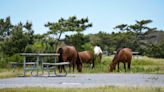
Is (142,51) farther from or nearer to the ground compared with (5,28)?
nearer to the ground

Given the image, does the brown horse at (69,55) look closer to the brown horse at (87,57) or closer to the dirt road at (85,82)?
the brown horse at (87,57)

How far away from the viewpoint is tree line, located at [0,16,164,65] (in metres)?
45.3

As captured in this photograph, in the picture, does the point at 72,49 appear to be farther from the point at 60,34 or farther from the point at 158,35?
the point at 158,35

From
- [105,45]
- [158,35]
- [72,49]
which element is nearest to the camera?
[72,49]

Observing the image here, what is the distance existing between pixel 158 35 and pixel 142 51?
89.5ft

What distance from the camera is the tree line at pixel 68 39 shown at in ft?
149

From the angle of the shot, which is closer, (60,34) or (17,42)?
(17,42)

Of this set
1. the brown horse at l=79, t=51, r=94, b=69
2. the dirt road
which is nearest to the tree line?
the brown horse at l=79, t=51, r=94, b=69

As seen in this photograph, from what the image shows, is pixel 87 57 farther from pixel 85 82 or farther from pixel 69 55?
pixel 85 82

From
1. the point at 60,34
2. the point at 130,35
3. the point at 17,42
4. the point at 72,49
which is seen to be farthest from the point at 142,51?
the point at 72,49

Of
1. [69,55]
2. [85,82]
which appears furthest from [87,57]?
[85,82]

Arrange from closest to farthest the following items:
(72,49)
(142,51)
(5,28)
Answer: (72,49), (5,28), (142,51)

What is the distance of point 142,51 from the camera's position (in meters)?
70.7

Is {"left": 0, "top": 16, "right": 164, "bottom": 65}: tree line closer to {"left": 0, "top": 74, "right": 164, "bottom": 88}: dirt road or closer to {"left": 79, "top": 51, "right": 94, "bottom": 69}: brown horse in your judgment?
{"left": 79, "top": 51, "right": 94, "bottom": 69}: brown horse
